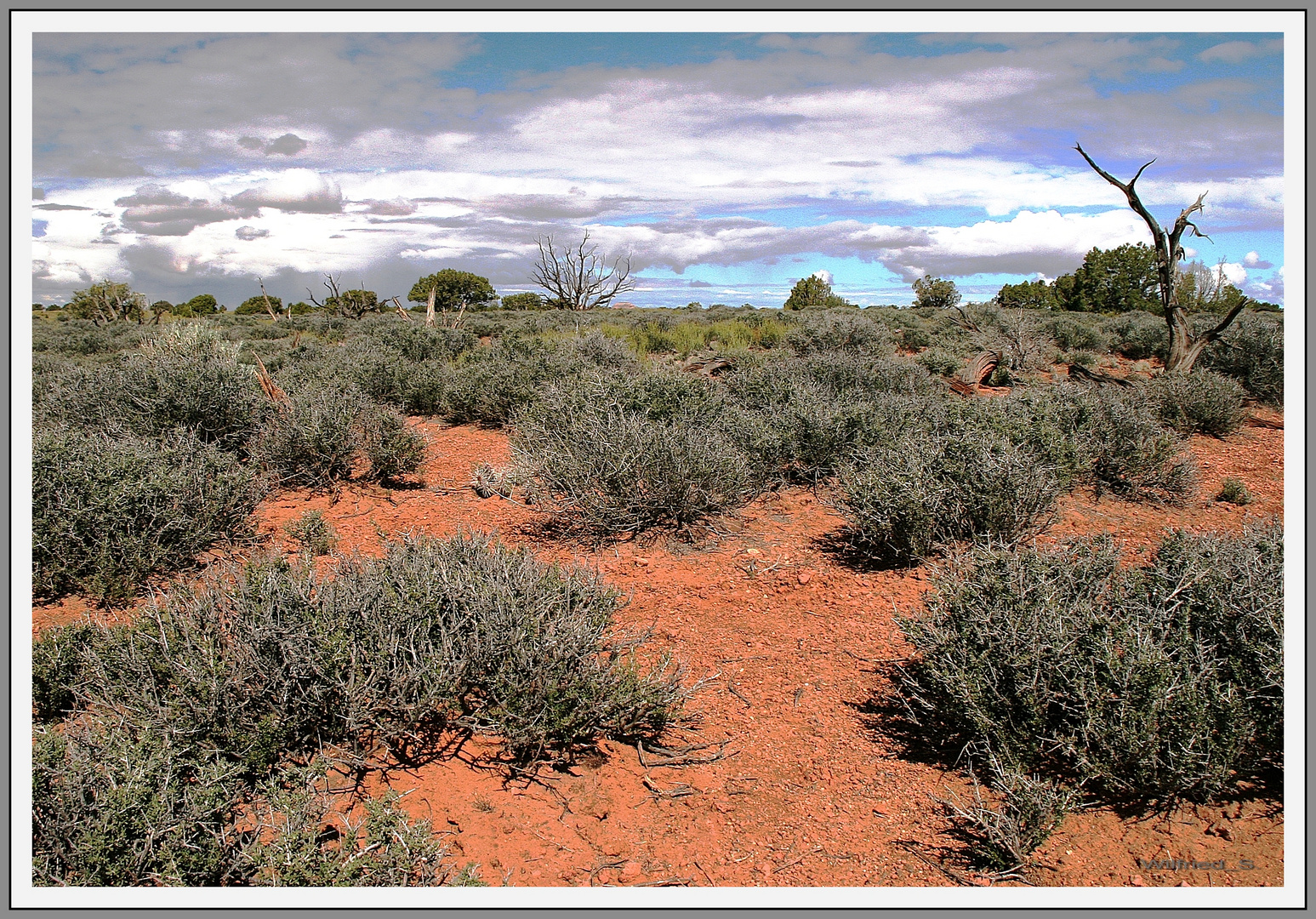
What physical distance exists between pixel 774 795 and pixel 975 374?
11.1 metres

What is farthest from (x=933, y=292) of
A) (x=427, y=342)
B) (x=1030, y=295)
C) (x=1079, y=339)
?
(x=427, y=342)

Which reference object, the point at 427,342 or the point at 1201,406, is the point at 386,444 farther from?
the point at 1201,406

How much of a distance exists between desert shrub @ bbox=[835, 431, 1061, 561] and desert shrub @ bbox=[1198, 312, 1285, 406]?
8376 mm

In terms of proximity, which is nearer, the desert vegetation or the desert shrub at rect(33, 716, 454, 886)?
the desert shrub at rect(33, 716, 454, 886)

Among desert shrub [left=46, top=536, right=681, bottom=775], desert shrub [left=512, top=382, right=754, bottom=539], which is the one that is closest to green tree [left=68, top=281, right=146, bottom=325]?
desert shrub [left=512, top=382, right=754, bottom=539]

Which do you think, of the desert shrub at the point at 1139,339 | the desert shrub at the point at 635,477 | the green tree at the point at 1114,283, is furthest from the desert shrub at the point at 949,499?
the green tree at the point at 1114,283

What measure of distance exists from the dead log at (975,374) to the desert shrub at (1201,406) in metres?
2.93

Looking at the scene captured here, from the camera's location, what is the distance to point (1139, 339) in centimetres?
1750

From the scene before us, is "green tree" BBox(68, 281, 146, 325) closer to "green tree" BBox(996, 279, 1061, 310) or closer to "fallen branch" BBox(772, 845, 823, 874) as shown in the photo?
"fallen branch" BBox(772, 845, 823, 874)

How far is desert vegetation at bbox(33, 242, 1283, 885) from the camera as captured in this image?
2553 millimetres

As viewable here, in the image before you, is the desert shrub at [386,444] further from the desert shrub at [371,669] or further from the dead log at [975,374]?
the dead log at [975,374]

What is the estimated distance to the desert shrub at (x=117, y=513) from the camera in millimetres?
4664
